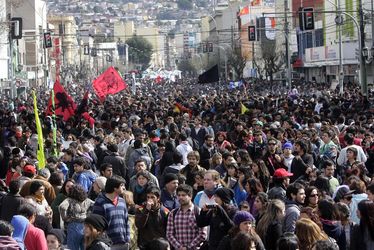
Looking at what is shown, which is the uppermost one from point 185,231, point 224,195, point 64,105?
point 64,105

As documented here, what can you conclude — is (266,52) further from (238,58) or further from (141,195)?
(141,195)

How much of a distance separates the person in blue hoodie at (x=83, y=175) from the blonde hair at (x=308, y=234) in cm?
598

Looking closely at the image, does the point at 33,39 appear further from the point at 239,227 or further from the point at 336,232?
the point at 239,227

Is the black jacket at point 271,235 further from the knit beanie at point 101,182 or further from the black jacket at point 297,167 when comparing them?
the black jacket at point 297,167

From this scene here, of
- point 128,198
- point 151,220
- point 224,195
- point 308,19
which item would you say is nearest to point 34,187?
point 128,198

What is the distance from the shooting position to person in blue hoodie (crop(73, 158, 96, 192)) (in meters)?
15.0

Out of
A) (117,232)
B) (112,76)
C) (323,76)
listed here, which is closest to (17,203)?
(117,232)

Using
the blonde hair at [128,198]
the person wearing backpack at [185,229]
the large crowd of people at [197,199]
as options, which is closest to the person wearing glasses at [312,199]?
the large crowd of people at [197,199]

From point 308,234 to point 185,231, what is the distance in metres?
2.24

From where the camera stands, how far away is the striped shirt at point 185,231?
1119 centimetres

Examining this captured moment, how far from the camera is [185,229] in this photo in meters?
11.2

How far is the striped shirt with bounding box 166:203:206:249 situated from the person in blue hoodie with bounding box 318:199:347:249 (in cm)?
136

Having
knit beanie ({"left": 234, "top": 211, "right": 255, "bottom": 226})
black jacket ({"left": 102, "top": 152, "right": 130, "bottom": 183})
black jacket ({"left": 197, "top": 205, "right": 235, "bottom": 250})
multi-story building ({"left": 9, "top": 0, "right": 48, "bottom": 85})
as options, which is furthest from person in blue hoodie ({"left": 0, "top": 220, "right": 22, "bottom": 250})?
multi-story building ({"left": 9, "top": 0, "right": 48, "bottom": 85})

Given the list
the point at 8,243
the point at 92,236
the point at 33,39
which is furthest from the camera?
the point at 33,39
